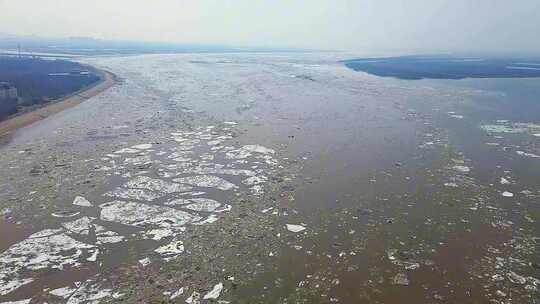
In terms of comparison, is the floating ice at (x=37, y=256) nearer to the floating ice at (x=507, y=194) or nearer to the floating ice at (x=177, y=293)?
the floating ice at (x=177, y=293)

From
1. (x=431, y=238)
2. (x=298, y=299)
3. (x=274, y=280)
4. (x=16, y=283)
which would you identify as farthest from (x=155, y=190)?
(x=431, y=238)

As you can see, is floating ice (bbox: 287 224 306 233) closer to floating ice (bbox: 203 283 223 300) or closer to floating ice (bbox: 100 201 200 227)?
floating ice (bbox: 100 201 200 227)

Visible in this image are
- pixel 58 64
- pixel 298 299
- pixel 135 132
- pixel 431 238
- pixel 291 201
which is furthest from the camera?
pixel 58 64

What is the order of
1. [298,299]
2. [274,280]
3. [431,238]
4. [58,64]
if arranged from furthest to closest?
[58,64]
[431,238]
[274,280]
[298,299]

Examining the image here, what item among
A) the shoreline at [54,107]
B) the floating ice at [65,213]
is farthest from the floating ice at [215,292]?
the shoreline at [54,107]

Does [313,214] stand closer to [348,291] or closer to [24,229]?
[348,291]

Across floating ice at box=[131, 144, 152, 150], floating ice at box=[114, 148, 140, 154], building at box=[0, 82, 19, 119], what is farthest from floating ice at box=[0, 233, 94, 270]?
building at box=[0, 82, 19, 119]
